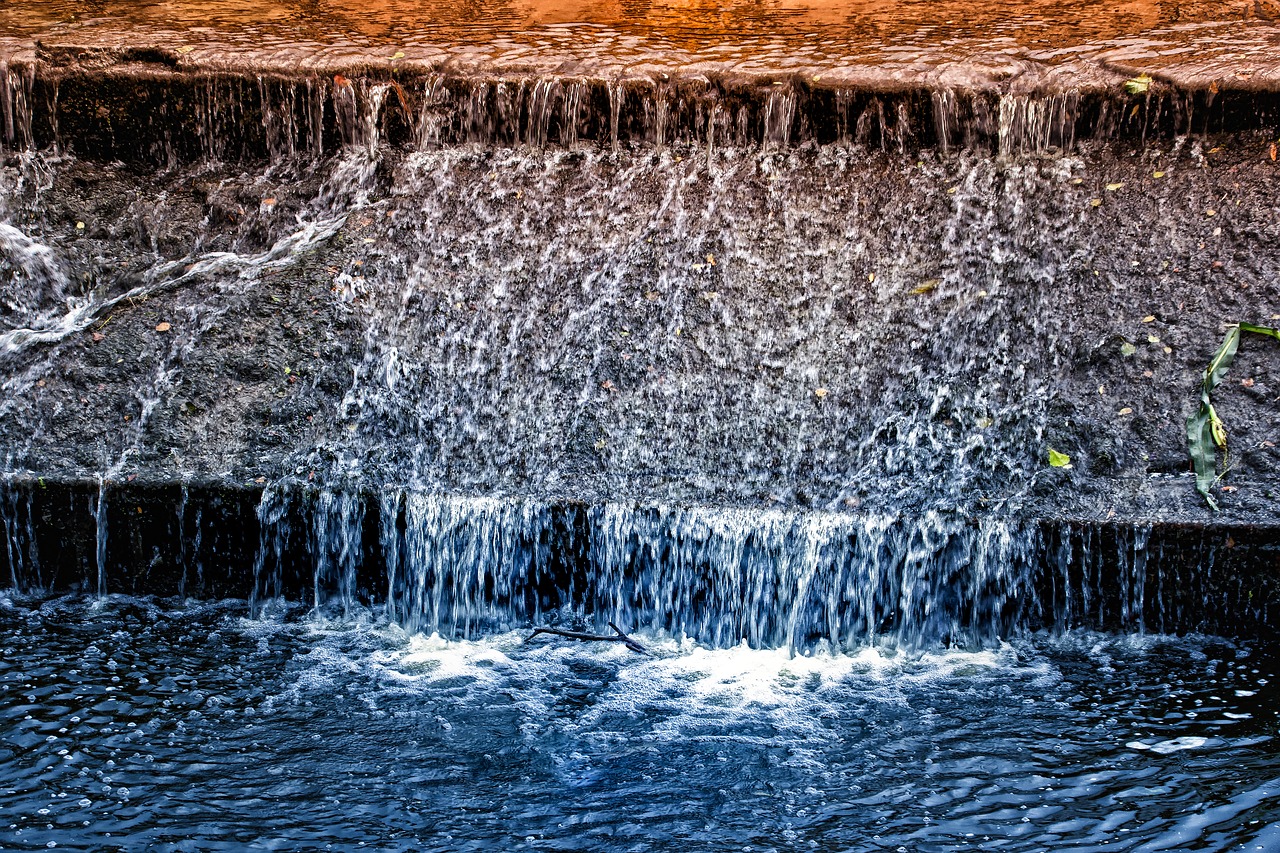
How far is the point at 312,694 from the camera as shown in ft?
13.5

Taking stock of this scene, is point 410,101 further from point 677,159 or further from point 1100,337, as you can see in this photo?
point 1100,337

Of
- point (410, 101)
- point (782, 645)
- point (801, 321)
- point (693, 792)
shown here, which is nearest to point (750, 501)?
point (782, 645)

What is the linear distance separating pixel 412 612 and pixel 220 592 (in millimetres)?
792

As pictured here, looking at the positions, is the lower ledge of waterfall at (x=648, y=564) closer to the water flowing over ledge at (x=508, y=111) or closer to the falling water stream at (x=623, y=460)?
the falling water stream at (x=623, y=460)

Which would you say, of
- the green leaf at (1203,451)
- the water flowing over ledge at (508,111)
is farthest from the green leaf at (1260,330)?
the water flowing over ledge at (508,111)

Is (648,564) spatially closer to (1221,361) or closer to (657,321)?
(657,321)

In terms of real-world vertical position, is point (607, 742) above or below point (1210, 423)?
below

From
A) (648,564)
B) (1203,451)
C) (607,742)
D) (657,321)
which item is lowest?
(607,742)

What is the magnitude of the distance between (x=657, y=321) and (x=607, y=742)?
2064 mm

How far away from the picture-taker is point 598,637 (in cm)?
438

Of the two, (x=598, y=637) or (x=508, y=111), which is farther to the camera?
(x=508, y=111)

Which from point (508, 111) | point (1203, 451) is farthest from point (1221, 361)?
point (508, 111)

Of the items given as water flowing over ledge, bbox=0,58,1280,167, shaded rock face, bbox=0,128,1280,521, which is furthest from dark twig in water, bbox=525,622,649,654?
water flowing over ledge, bbox=0,58,1280,167

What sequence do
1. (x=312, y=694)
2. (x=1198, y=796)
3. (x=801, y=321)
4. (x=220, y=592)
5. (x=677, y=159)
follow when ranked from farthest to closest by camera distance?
1. (x=677, y=159)
2. (x=801, y=321)
3. (x=220, y=592)
4. (x=312, y=694)
5. (x=1198, y=796)
